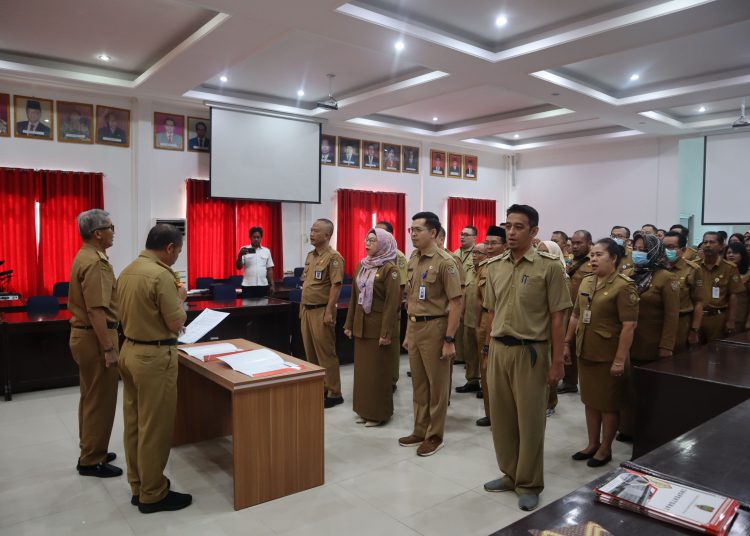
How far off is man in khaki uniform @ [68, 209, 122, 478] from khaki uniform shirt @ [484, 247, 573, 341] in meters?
2.38

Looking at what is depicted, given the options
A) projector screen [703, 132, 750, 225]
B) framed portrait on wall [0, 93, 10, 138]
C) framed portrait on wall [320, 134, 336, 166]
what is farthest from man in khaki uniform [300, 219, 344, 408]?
projector screen [703, 132, 750, 225]

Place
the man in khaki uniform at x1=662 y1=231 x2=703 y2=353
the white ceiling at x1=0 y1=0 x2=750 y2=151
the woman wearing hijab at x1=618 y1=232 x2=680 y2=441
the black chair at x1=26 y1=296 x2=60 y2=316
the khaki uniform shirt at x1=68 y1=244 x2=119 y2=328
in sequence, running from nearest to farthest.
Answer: the khaki uniform shirt at x1=68 y1=244 x2=119 y2=328 < the woman wearing hijab at x1=618 y1=232 x2=680 y2=441 < the man in khaki uniform at x1=662 y1=231 x2=703 y2=353 < the white ceiling at x1=0 y1=0 x2=750 y2=151 < the black chair at x1=26 y1=296 x2=60 y2=316

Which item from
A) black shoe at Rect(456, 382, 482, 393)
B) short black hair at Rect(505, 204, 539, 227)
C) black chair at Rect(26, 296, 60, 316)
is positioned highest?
short black hair at Rect(505, 204, 539, 227)

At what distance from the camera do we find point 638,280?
3.89 m

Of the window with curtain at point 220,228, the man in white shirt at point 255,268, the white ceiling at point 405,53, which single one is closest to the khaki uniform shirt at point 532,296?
the white ceiling at point 405,53

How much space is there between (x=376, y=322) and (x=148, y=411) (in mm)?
1935

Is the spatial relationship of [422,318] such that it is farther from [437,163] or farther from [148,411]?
[437,163]

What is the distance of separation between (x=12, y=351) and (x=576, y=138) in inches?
419

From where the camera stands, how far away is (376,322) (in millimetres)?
4258

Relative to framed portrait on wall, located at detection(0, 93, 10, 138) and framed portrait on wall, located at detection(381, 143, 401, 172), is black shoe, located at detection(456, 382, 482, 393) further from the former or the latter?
framed portrait on wall, located at detection(0, 93, 10, 138)

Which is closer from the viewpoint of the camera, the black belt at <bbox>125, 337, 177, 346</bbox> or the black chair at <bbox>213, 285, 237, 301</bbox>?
the black belt at <bbox>125, 337, 177, 346</bbox>

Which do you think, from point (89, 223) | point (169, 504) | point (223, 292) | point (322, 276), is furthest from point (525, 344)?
point (223, 292)

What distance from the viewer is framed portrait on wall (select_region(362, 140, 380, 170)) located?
34.4 ft

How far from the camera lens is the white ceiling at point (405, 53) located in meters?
5.07
